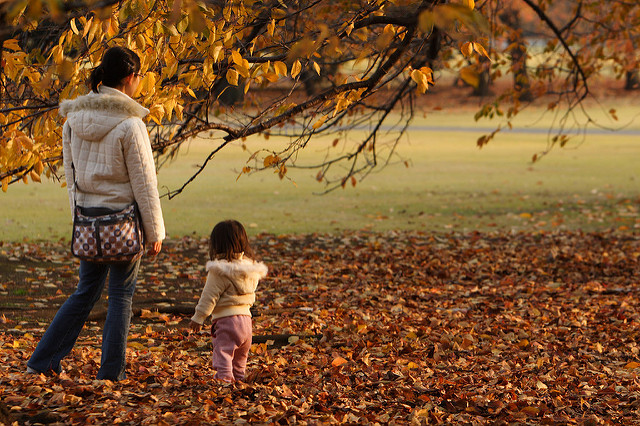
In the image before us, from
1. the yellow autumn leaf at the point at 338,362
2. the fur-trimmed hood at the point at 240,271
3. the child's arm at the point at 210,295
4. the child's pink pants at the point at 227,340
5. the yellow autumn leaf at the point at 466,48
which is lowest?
the yellow autumn leaf at the point at 338,362

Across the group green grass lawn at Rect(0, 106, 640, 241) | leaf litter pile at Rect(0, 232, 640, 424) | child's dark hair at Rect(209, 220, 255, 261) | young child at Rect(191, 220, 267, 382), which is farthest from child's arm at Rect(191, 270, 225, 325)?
green grass lawn at Rect(0, 106, 640, 241)

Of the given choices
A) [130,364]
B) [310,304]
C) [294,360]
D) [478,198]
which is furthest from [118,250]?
[478,198]

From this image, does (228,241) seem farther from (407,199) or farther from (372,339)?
(407,199)

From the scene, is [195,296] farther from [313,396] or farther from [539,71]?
[539,71]

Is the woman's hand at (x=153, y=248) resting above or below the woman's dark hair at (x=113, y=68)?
below

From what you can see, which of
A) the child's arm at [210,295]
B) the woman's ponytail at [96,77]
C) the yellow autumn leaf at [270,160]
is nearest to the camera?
the woman's ponytail at [96,77]

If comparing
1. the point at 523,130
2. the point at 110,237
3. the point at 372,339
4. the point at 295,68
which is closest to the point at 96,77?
the point at 110,237

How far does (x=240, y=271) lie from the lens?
461 centimetres

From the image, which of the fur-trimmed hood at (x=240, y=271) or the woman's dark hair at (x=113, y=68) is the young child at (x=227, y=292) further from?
the woman's dark hair at (x=113, y=68)

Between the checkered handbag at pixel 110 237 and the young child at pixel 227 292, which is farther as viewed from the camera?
the young child at pixel 227 292

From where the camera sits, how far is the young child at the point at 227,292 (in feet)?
15.1

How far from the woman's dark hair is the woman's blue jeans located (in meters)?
0.95

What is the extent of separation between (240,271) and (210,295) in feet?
0.73

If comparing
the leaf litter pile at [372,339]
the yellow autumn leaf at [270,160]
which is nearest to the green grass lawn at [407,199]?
the leaf litter pile at [372,339]
